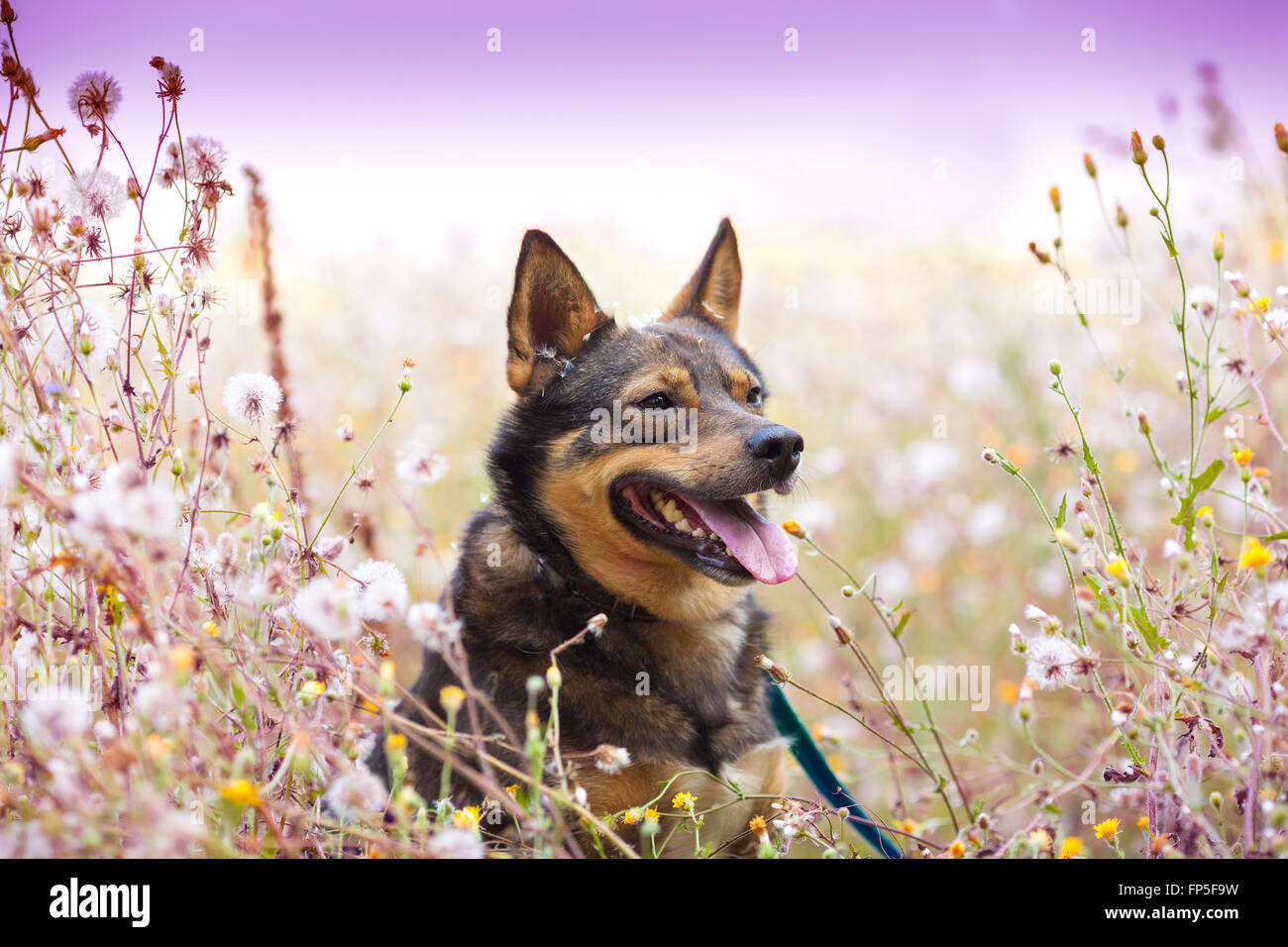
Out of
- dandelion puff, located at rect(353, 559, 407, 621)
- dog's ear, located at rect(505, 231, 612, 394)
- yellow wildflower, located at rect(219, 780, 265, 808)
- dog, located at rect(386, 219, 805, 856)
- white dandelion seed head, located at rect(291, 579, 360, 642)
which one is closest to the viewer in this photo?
yellow wildflower, located at rect(219, 780, 265, 808)

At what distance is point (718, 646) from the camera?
11.2 ft

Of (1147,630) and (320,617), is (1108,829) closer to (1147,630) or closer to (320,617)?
(1147,630)

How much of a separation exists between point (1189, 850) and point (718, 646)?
1703mm

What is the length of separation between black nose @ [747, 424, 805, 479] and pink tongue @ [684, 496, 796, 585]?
248 millimetres

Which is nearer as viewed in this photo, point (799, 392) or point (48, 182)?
point (48, 182)

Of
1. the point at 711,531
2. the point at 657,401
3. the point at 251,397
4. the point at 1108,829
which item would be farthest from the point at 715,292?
the point at 1108,829

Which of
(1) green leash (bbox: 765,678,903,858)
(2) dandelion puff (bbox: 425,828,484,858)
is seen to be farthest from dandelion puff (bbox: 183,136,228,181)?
(1) green leash (bbox: 765,678,903,858)

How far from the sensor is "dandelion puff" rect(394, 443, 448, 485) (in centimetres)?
239

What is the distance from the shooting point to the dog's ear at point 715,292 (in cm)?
378

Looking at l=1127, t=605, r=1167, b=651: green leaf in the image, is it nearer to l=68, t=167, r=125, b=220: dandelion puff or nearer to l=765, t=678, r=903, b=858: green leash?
l=765, t=678, r=903, b=858: green leash

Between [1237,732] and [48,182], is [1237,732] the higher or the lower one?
the lower one

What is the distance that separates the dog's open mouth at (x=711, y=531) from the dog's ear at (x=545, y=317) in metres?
0.62
